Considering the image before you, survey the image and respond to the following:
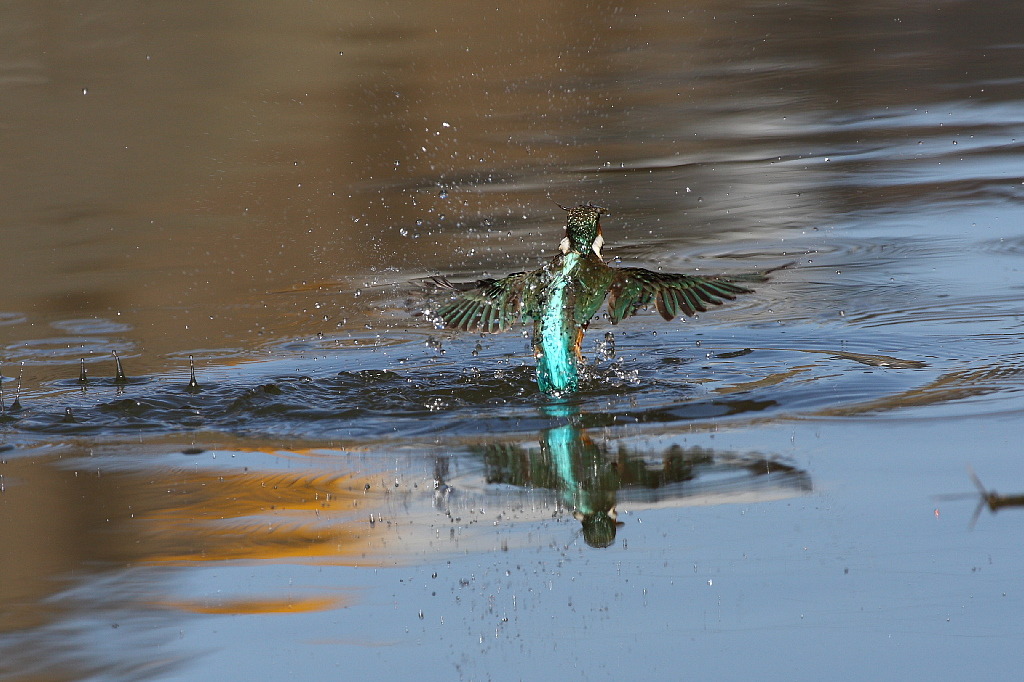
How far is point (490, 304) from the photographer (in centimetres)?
549

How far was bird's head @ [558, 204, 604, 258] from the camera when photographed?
17.3 ft

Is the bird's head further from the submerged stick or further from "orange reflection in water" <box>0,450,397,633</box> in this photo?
the submerged stick

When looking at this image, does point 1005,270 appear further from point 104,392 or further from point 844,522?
point 104,392

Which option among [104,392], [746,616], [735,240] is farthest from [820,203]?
[746,616]

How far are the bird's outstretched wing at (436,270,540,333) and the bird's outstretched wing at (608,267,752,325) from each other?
35cm

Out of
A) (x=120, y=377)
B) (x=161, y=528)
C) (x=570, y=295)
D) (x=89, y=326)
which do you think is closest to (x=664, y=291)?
(x=570, y=295)

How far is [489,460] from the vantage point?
4.46 meters

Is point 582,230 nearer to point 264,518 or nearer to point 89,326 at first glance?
point 264,518

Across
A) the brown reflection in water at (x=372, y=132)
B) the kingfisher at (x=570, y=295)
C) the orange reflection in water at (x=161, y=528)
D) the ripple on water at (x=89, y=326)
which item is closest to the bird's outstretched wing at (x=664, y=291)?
the kingfisher at (x=570, y=295)

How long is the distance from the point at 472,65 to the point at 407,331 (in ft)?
24.5

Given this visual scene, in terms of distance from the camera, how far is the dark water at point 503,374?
3.20 meters

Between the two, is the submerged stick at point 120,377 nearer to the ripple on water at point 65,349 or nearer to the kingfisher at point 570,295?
the ripple on water at point 65,349

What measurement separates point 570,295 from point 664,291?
36 cm

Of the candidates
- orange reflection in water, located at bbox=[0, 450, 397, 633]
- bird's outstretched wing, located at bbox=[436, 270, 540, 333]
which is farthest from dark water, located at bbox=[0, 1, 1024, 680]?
bird's outstretched wing, located at bbox=[436, 270, 540, 333]
